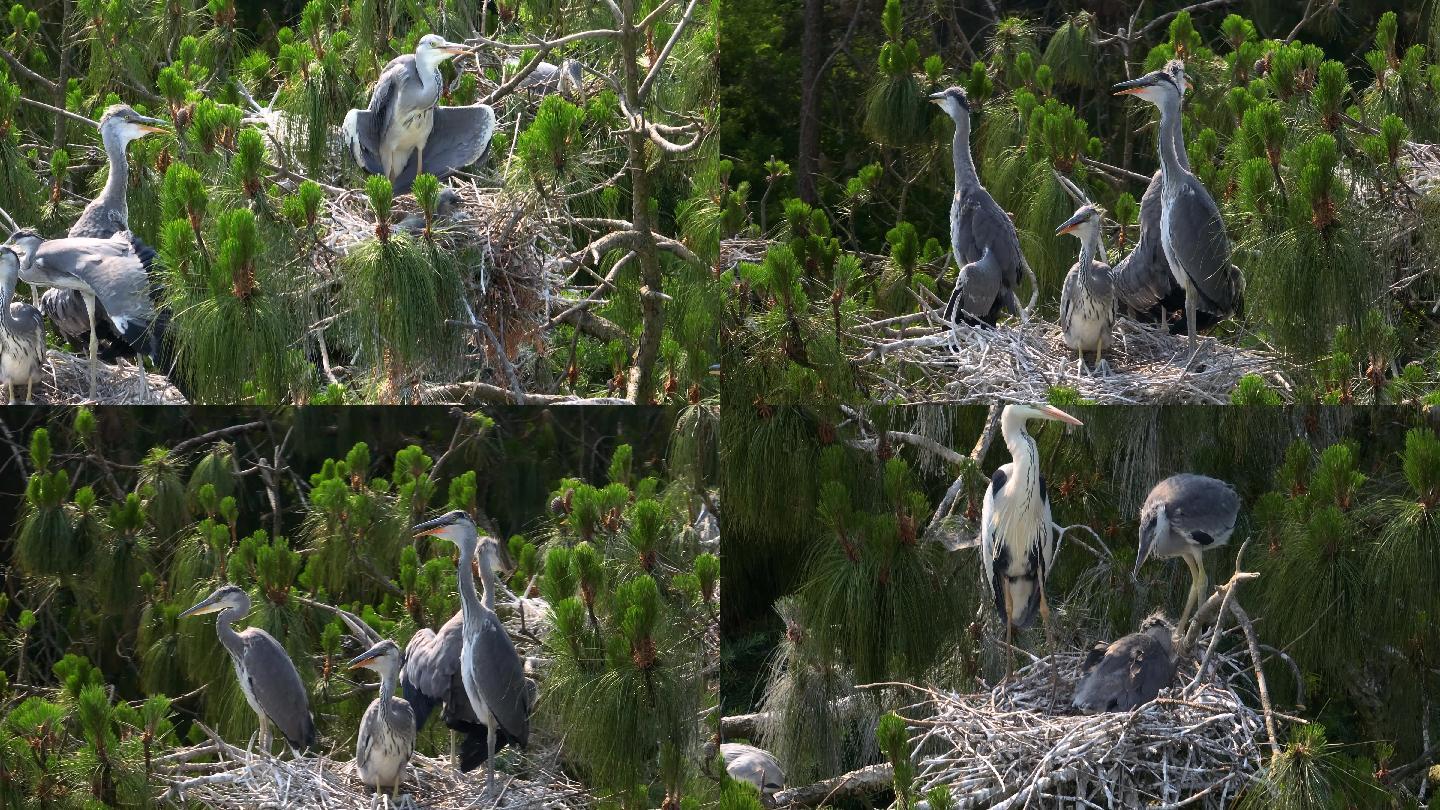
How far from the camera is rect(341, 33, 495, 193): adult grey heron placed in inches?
165

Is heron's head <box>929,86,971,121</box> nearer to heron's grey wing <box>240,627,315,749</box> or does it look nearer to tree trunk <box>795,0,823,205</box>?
tree trunk <box>795,0,823,205</box>

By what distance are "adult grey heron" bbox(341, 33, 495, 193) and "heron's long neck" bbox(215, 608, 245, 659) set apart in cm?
104

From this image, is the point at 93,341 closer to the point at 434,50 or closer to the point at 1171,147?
the point at 434,50

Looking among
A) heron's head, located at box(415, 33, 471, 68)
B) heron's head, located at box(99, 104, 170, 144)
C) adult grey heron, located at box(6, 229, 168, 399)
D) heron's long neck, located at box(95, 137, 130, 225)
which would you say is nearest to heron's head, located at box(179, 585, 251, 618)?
adult grey heron, located at box(6, 229, 168, 399)

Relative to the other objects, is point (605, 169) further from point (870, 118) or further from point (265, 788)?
point (265, 788)

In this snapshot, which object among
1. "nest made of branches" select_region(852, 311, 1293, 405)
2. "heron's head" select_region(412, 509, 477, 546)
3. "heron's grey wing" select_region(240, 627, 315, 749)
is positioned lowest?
"heron's grey wing" select_region(240, 627, 315, 749)

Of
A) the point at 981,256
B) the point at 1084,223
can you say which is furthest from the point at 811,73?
the point at 1084,223

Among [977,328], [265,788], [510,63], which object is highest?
[510,63]

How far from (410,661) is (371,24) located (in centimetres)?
178

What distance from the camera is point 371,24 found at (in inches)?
190

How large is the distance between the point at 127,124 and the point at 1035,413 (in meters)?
2.24

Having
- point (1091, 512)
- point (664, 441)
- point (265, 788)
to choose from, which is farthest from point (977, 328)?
point (265, 788)

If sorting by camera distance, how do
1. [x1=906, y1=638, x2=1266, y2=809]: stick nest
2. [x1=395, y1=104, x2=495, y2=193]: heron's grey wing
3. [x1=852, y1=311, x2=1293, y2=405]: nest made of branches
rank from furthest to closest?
1. [x1=395, y1=104, x2=495, y2=193]: heron's grey wing
2. [x1=852, y1=311, x2=1293, y2=405]: nest made of branches
3. [x1=906, y1=638, x2=1266, y2=809]: stick nest

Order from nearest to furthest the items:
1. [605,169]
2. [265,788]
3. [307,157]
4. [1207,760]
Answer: [1207,760]
[265,788]
[307,157]
[605,169]
